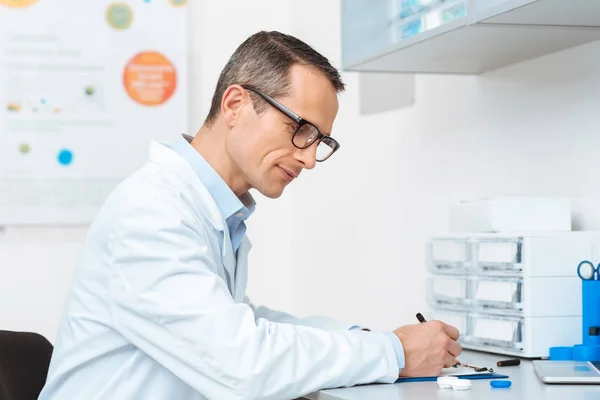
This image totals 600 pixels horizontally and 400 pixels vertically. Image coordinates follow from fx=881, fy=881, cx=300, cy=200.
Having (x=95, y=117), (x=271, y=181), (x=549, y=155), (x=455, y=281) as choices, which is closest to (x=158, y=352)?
(x=271, y=181)

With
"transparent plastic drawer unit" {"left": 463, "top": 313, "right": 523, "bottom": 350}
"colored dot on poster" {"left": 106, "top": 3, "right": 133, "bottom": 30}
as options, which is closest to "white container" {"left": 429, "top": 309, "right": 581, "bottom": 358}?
"transparent plastic drawer unit" {"left": 463, "top": 313, "right": 523, "bottom": 350}

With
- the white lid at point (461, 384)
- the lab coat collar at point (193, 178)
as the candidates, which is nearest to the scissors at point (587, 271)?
the white lid at point (461, 384)

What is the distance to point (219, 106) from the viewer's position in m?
1.61

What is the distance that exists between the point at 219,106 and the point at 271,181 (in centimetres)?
17

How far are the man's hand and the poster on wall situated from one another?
1867 mm

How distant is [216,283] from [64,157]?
6.25ft

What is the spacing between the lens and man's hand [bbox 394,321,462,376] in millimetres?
1445

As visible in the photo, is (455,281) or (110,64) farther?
(110,64)

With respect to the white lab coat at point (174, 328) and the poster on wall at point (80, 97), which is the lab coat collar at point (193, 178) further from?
the poster on wall at point (80, 97)

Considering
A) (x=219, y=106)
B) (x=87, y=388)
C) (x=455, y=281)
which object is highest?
(x=219, y=106)

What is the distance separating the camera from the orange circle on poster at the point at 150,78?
3.16m

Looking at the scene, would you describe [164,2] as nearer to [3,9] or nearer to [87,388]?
[3,9]

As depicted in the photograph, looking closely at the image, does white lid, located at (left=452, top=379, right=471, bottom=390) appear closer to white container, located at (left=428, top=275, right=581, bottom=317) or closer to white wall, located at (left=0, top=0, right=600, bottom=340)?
white container, located at (left=428, top=275, right=581, bottom=317)

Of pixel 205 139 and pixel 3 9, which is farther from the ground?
pixel 3 9
